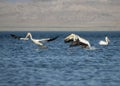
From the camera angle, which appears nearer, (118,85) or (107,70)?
(118,85)

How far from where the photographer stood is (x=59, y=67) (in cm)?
3994

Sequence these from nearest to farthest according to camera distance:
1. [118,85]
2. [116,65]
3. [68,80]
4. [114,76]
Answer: [118,85] < [68,80] < [114,76] < [116,65]

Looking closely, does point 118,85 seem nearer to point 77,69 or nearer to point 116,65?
point 77,69

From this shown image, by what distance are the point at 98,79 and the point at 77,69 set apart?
6.73 metres

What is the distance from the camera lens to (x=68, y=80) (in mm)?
31031

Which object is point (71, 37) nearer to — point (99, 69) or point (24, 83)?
point (99, 69)

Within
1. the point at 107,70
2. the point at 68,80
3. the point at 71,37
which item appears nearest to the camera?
the point at 68,80

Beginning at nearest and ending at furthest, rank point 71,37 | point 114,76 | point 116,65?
point 114,76 → point 116,65 → point 71,37

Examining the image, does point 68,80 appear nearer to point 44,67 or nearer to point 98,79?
point 98,79

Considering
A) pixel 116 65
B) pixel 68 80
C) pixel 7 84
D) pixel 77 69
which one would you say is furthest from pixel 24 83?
pixel 116 65

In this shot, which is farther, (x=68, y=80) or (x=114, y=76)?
(x=114, y=76)

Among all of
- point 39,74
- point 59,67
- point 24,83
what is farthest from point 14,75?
point 59,67

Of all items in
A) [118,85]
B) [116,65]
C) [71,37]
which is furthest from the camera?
[71,37]

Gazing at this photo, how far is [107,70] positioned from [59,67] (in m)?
4.37
